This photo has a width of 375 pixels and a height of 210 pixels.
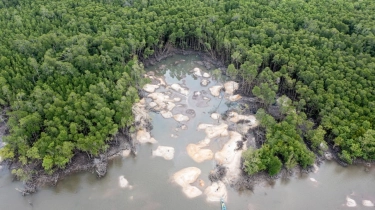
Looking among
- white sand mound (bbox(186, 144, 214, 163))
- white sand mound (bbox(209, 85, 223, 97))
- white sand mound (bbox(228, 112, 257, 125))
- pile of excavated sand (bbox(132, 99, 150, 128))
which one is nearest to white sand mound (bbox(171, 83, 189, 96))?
white sand mound (bbox(209, 85, 223, 97))

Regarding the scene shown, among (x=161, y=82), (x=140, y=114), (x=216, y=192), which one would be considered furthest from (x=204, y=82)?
(x=216, y=192)

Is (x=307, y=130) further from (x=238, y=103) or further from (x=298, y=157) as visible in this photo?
(x=238, y=103)

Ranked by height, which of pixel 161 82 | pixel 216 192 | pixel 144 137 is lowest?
pixel 216 192

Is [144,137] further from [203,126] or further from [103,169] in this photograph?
[203,126]

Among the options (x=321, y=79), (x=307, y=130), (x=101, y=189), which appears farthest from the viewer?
(x=321, y=79)

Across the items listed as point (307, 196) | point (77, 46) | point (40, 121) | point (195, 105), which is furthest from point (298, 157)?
point (77, 46)

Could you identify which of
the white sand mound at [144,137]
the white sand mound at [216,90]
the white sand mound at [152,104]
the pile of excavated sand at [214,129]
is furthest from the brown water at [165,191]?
the white sand mound at [216,90]
